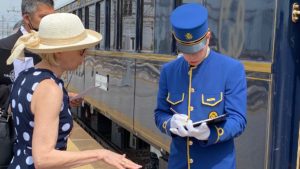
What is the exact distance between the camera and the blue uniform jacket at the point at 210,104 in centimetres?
261

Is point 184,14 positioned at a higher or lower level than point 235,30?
higher

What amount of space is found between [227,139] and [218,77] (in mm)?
306

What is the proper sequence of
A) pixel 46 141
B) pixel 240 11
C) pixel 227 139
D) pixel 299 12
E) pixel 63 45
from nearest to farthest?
pixel 46 141 → pixel 63 45 → pixel 227 139 → pixel 299 12 → pixel 240 11

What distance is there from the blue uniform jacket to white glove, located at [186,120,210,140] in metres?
0.05

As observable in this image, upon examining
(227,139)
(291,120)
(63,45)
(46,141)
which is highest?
(63,45)

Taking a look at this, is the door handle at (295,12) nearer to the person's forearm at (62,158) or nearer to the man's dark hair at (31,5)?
the man's dark hair at (31,5)

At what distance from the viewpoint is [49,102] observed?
2133mm

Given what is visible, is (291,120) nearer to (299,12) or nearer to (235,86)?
(299,12)

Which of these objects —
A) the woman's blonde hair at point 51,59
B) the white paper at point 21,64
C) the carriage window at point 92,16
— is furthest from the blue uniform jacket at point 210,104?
the carriage window at point 92,16

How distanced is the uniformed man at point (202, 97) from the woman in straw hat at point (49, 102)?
476 mm

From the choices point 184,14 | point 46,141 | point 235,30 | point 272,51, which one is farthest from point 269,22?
point 46,141

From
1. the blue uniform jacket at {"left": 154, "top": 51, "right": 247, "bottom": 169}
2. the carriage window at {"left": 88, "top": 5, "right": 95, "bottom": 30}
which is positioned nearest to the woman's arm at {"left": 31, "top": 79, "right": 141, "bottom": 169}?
the blue uniform jacket at {"left": 154, "top": 51, "right": 247, "bottom": 169}

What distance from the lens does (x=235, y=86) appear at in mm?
2639

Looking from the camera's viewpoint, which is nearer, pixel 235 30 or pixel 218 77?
pixel 218 77
